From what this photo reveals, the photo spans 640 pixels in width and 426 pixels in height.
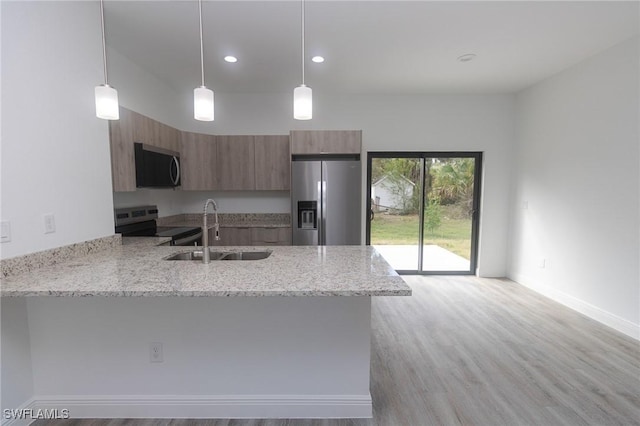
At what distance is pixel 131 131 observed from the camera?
8.54ft

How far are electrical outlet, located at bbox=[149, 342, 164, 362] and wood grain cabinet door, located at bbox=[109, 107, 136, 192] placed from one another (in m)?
1.42

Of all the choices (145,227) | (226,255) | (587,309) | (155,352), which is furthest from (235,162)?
(587,309)

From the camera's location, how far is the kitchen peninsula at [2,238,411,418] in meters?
1.69

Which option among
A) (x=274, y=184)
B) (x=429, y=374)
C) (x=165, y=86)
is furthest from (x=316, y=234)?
(x=165, y=86)

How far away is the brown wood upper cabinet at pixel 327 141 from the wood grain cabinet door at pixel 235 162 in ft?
2.27

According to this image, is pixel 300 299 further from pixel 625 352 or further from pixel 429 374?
pixel 625 352

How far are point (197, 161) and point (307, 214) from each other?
1.67m

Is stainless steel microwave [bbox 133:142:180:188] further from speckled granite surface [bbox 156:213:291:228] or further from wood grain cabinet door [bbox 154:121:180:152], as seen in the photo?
speckled granite surface [bbox 156:213:291:228]

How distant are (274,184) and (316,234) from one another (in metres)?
0.96

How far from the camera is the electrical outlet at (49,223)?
5.66 ft

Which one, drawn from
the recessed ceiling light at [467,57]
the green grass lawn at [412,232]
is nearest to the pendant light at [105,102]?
the recessed ceiling light at [467,57]

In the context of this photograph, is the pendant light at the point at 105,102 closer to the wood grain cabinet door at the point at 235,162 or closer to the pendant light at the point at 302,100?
the pendant light at the point at 302,100

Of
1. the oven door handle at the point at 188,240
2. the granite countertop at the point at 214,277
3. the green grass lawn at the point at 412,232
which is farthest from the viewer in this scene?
the green grass lawn at the point at 412,232

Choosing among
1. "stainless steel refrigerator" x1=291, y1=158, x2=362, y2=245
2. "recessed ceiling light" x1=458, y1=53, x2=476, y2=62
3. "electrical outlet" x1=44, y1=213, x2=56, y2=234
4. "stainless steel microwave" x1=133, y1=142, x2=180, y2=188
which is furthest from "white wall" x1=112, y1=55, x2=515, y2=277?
"electrical outlet" x1=44, y1=213, x2=56, y2=234
